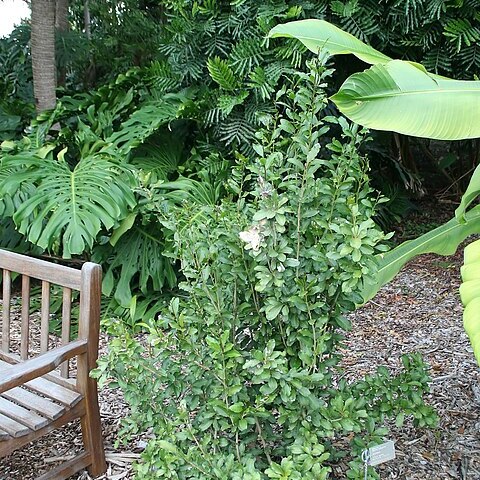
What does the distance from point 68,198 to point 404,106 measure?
2.13m

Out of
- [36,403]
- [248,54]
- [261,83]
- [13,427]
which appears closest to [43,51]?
[248,54]

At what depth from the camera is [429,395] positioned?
2699 mm

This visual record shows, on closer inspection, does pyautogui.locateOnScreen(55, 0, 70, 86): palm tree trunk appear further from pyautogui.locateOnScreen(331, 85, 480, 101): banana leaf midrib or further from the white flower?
the white flower

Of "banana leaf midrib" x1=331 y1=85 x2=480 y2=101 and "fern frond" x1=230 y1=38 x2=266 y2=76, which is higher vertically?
"fern frond" x1=230 y1=38 x2=266 y2=76

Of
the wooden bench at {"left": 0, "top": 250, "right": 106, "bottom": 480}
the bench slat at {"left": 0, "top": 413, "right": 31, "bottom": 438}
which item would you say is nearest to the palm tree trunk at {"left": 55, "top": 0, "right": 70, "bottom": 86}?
the wooden bench at {"left": 0, "top": 250, "right": 106, "bottom": 480}

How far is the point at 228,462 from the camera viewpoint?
160cm

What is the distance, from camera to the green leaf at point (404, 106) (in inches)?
68.6

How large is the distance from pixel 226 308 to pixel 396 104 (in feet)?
2.63

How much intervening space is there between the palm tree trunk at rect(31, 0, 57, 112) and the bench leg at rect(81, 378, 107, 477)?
315cm

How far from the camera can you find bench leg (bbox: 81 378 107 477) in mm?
2170

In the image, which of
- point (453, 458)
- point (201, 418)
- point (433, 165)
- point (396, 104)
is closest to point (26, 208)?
point (201, 418)

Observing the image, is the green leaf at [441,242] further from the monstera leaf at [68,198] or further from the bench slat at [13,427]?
the monstera leaf at [68,198]

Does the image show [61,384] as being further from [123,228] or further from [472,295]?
[472,295]

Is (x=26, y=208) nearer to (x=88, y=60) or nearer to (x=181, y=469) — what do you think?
(x=181, y=469)
